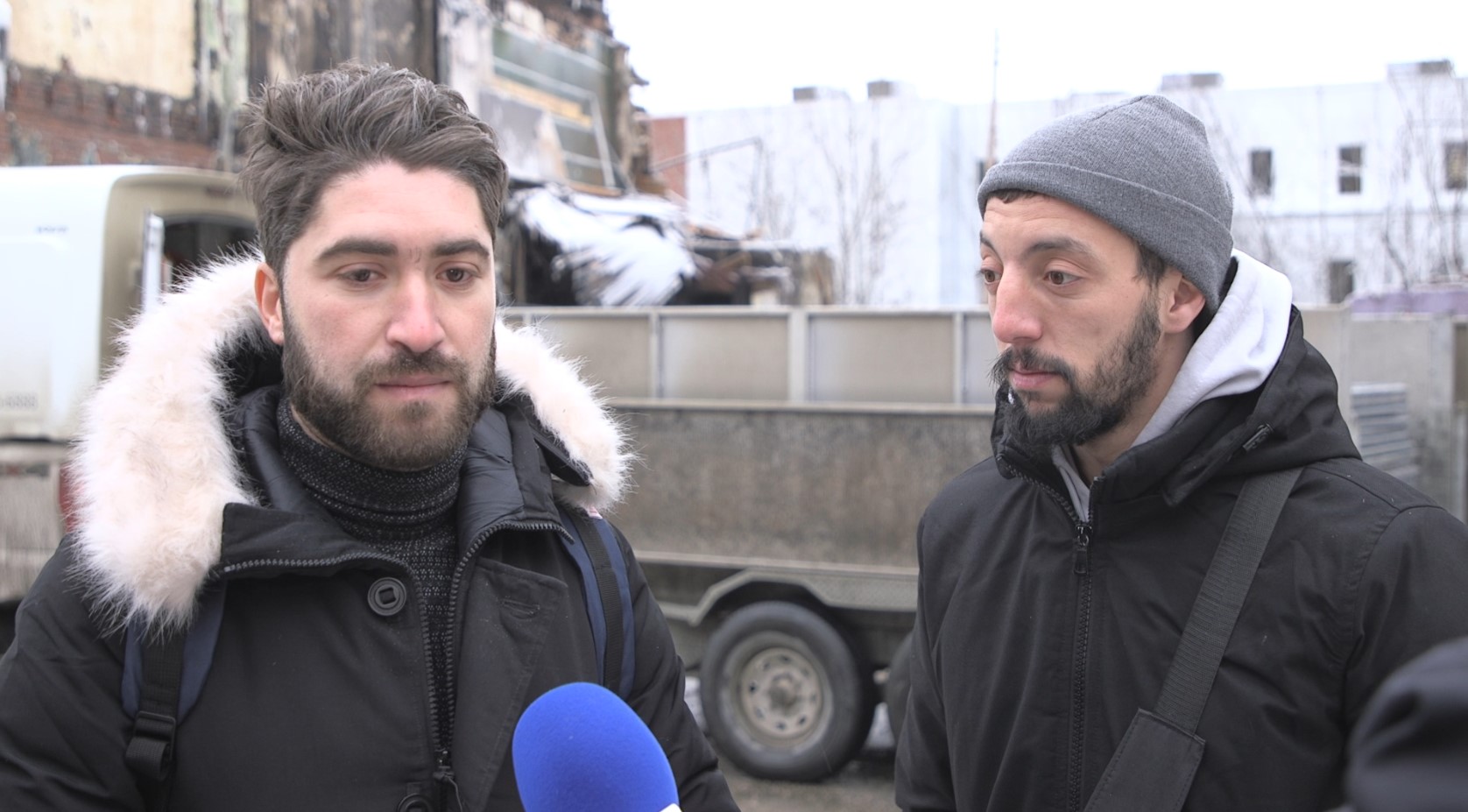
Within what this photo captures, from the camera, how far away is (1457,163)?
21.5m

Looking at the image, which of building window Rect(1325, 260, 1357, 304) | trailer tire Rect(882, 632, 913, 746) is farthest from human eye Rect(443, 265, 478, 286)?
building window Rect(1325, 260, 1357, 304)

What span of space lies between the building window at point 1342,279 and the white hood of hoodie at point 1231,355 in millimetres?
30137

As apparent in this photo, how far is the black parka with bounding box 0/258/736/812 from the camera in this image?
1.63m

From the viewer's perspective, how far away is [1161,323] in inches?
82.0

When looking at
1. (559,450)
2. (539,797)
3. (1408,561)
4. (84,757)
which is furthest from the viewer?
(559,450)

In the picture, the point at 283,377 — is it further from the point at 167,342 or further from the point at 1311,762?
the point at 1311,762

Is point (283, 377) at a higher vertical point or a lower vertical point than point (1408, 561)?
higher

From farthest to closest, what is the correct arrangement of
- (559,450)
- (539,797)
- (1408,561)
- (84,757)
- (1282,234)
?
(1282,234), (559,450), (1408,561), (84,757), (539,797)

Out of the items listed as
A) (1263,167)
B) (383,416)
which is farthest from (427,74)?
(1263,167)

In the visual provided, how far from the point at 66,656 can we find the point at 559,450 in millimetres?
844

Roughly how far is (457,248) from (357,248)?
6.0 inches

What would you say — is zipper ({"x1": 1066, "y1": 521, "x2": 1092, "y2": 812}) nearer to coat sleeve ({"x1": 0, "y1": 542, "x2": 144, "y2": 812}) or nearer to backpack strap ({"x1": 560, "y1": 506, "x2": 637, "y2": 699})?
backpack strap ({"x1": 560, "y1": 506, "x2": 637, "y2": 699})

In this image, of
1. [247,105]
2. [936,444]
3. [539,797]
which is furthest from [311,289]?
[936,444]

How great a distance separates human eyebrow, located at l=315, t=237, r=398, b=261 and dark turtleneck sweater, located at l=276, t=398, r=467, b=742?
317 mm
